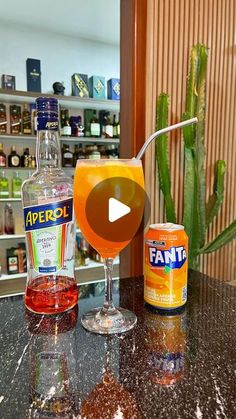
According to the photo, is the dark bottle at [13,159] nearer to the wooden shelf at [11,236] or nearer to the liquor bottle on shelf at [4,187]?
the liquor bottle on shelf at [4,187]

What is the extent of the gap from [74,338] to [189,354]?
195 mm

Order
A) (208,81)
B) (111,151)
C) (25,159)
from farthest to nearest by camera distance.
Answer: (111,151) < (25,159) < (208,81)

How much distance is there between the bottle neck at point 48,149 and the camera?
26.0 inches

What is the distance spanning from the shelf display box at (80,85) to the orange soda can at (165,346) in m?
2.52

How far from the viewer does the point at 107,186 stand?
554 millimetres

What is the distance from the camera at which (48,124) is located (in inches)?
24.8

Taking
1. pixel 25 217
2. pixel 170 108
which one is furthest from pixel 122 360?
pixel 170 108

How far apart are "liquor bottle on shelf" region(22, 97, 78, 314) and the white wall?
2.37 metres

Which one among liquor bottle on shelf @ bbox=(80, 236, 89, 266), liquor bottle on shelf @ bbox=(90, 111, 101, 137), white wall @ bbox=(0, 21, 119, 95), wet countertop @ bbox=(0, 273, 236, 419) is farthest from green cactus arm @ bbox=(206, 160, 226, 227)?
white wall @ bbox=(0, 21, 119, 95)

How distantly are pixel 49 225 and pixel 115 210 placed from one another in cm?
15

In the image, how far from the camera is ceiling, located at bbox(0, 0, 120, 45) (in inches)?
89.8

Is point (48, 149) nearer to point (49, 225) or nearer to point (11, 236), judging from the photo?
point (49, 225)

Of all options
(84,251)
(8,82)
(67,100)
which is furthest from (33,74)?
(84,251)

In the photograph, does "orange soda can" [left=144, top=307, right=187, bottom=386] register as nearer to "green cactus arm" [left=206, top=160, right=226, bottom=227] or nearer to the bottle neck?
the bottle neck
